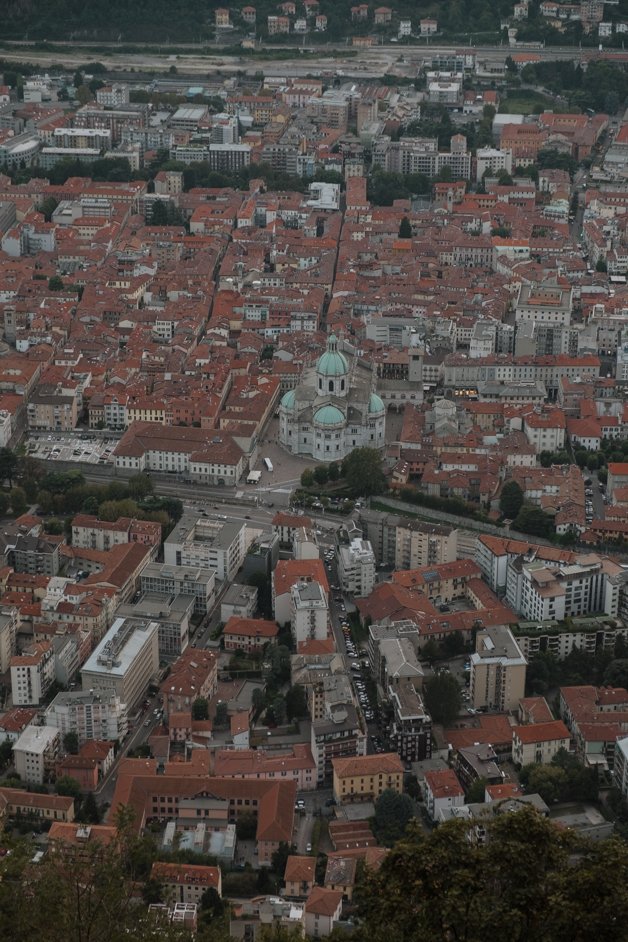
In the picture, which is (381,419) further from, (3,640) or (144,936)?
(144,936)

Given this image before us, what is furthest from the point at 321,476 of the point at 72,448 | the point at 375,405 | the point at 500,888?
the point at 500,888

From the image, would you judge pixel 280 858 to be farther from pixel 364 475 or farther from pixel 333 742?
pixel 364 475

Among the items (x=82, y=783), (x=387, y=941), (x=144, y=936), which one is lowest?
(x=82, y=783)

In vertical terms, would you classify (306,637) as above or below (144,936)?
below

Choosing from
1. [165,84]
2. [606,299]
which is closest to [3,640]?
[606,299]

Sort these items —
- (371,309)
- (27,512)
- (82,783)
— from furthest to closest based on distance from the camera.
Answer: (371,309), (27,512), (82,783)

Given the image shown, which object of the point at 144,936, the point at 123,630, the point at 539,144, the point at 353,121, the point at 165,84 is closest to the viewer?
the point at 144,936

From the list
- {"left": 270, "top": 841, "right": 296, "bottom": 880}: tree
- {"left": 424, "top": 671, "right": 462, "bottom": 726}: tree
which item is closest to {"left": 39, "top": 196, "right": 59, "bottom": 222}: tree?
{"left": 424, "top": 671, "right": 462, "bottom": 726}: tree

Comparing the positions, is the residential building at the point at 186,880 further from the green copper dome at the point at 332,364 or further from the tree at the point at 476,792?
the green copper dome at the point at 332,364

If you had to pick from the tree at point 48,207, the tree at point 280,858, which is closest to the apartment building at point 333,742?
the tree at point 280,858
